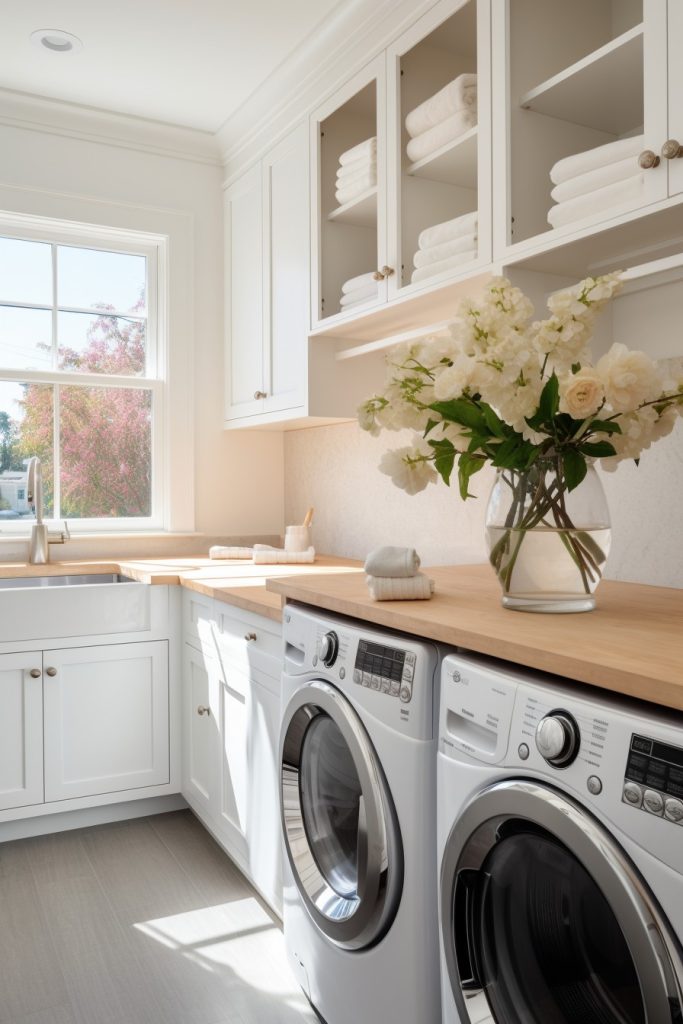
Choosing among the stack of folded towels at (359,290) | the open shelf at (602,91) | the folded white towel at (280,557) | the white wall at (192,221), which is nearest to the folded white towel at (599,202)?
the open shelf at (602,91)

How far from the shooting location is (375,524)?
9.93 ft

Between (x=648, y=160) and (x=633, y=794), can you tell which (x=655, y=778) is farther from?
(x=648, y=160)

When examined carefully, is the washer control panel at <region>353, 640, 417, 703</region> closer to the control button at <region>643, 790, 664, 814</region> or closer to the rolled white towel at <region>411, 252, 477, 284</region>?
Result: the control button at <region>643, 790, 664, 814</region>

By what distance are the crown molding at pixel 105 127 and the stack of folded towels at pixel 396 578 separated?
256 centimetres

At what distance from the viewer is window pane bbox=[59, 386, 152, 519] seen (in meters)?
3.38

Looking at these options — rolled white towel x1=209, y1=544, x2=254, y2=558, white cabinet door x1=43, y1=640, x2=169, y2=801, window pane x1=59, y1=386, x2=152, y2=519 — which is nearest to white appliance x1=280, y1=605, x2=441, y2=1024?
white cabinet door x1=43, y1=640, x2=169, y2=801

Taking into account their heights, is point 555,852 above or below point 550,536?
below

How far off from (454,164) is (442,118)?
11 cm

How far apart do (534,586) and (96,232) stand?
2.76 metres

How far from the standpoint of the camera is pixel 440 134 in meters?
2.05

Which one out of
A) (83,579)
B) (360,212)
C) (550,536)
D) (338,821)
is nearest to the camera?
(550,536)

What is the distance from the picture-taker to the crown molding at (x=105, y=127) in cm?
312

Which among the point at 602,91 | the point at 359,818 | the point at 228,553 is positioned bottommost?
the point at 359,818

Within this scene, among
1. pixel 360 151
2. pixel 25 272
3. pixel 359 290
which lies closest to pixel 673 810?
pixel 359 290
